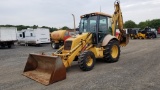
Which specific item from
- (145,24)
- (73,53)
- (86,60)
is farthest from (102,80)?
(145,24)

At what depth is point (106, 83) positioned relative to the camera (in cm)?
695

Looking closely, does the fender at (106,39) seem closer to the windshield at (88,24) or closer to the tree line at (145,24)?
the windshield at (88,24)

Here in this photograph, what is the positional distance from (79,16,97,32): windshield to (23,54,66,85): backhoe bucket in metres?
2.95

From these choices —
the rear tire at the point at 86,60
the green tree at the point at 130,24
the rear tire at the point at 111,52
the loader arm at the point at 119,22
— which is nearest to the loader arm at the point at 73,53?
the rear tire at the point at 86,60

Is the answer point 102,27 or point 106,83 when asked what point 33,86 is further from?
point 102,27

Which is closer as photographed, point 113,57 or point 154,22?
point 113,57

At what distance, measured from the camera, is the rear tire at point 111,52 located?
Result: 401 inches

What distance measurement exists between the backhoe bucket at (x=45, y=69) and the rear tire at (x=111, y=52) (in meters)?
3.13

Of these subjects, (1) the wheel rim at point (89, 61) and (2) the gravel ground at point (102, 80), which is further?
(1) the wheel rim at point (89, 61)

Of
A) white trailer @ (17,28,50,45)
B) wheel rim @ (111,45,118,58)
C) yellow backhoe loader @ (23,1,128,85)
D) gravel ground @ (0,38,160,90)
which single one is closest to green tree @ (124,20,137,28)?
white trailer @ (17,28,50,45)

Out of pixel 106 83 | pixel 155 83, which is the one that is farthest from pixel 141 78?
pixel 106 83

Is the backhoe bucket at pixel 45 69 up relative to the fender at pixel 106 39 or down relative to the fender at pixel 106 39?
down

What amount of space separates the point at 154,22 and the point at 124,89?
6435 cm

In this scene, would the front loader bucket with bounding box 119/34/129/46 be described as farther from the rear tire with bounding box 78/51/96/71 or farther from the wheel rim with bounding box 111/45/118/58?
the rear tire with bounding box 78/51/96/71
